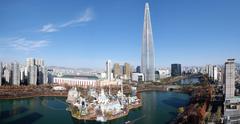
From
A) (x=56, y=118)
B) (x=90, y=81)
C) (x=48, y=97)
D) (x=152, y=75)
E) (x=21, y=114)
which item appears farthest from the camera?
(x=152, y=75)

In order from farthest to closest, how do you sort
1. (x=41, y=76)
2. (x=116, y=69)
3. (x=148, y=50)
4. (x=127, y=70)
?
(x=116, y=69) → (x=127, y=70) → (x=148, y=50) → (x=41, y=76)

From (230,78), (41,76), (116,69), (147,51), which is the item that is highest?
(147,51)

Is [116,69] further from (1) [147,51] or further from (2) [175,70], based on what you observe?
(2) [175,70]

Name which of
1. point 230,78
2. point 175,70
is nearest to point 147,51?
point 175,70

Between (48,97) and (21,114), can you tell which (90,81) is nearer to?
(48,97)

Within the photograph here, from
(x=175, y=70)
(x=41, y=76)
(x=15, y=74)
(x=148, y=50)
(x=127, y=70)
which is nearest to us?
(x=15, y=74)

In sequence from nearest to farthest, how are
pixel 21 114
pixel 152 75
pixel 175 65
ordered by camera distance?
pixel 21 114, pixel 152 75, pixel 175 65

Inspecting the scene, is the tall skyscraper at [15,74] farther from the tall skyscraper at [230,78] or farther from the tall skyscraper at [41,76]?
the tall skyscraper at [230,78]

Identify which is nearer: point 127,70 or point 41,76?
point 41,76

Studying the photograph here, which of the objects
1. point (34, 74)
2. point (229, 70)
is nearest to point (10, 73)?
point (34, 74)

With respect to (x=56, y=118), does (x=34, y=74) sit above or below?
above
